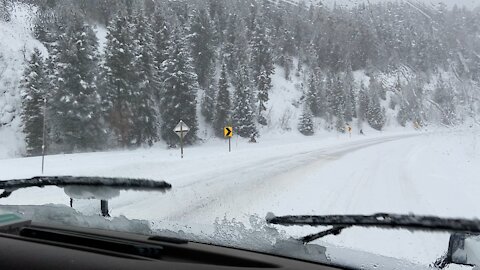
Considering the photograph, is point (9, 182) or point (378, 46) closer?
point (9, 182)

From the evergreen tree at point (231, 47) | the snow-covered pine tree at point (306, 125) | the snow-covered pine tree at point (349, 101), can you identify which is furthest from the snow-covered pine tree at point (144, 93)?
the snow-covered pine tree at point (349, 101)

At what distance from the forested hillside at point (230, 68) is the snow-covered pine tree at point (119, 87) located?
3.8 inches

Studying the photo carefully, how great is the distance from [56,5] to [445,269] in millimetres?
62606

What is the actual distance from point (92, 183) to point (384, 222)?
5.39 feet

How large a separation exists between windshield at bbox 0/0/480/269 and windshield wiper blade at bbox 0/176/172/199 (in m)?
0.04

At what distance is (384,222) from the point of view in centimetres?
171

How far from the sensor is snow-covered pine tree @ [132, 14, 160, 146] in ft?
118

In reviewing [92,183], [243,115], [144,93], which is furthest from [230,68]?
[92,183]

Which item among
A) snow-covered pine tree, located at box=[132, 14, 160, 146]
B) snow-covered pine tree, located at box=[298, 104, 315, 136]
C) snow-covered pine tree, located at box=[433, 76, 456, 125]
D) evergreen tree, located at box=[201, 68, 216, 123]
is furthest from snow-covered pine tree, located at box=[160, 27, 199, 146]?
snow-covered pine tree, located at box=[433, 76, 456, 125]

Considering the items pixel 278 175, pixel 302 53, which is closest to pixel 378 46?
pixel 302 53

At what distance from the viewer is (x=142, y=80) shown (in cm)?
3728

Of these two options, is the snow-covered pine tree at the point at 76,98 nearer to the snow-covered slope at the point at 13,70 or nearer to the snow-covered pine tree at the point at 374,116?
the snow-covered slope at the point at 13,70

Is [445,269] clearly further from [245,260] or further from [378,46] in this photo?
Result: [378,46]

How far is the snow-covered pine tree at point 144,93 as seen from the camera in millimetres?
35844
